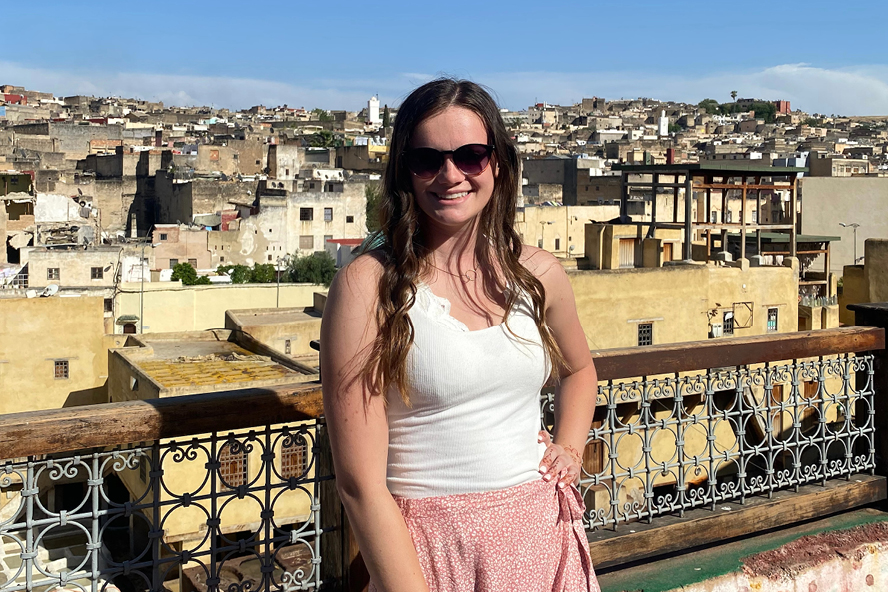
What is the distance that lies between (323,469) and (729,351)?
1.72m

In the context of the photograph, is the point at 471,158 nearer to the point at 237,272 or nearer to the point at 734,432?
the point at 734,432

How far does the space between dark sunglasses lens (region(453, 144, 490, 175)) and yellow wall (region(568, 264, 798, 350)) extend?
13457mm

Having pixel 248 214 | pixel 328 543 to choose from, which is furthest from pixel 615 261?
pixel 248 214

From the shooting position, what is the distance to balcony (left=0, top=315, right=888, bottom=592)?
2527mm

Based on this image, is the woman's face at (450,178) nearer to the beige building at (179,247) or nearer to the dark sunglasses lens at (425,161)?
the dark sunglasses lens at (425,161)

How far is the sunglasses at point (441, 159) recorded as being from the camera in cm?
216

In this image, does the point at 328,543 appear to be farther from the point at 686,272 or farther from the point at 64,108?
the point at 64,108

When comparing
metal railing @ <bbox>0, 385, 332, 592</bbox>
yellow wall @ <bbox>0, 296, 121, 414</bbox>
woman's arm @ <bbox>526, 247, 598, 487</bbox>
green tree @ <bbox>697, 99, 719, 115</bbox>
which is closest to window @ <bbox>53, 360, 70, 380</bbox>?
yellow wall @ <bbox>0, 296, 121, 414</bbox>

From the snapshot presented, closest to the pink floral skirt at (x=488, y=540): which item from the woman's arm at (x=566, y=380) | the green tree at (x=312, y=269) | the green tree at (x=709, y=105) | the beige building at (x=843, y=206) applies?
the woman's arm at (x=566, y=380)

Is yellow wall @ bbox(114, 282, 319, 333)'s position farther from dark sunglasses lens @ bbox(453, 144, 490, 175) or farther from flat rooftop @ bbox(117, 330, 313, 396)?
dark sunglasses lens @ bbox(453, 144, 490, 175)

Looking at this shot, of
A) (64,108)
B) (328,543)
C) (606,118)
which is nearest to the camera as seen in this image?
(328,543)

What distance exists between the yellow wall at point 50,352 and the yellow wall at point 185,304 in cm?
468

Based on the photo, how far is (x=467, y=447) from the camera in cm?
210

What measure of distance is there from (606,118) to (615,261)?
95140 millimetres
